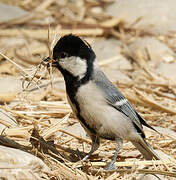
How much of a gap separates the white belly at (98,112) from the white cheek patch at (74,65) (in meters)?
0.10

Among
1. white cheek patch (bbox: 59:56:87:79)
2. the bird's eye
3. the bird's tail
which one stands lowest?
the bird's tail

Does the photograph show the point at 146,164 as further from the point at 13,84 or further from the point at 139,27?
the point at 139,27

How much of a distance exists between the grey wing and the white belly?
0.14ft

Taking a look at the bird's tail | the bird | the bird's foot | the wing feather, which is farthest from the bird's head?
the bird's tail

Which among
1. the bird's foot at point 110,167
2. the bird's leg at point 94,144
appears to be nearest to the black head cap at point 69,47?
the bird's leg at point 94,144

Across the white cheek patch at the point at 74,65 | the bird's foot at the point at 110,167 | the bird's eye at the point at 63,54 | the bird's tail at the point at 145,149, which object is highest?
the bird's eye at the point at 63,54

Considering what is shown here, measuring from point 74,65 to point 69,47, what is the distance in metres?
0.13

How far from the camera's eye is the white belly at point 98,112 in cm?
327

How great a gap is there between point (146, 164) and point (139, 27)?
4.01 meters

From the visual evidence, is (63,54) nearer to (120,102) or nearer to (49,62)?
(49,62)

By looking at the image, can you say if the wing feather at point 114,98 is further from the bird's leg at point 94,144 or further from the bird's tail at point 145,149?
the bird's leg at point 94,144

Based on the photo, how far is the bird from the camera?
327cm

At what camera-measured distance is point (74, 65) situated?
130 inches

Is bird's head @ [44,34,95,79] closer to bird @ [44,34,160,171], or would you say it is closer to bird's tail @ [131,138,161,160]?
bird @ [44,34,160,171]
